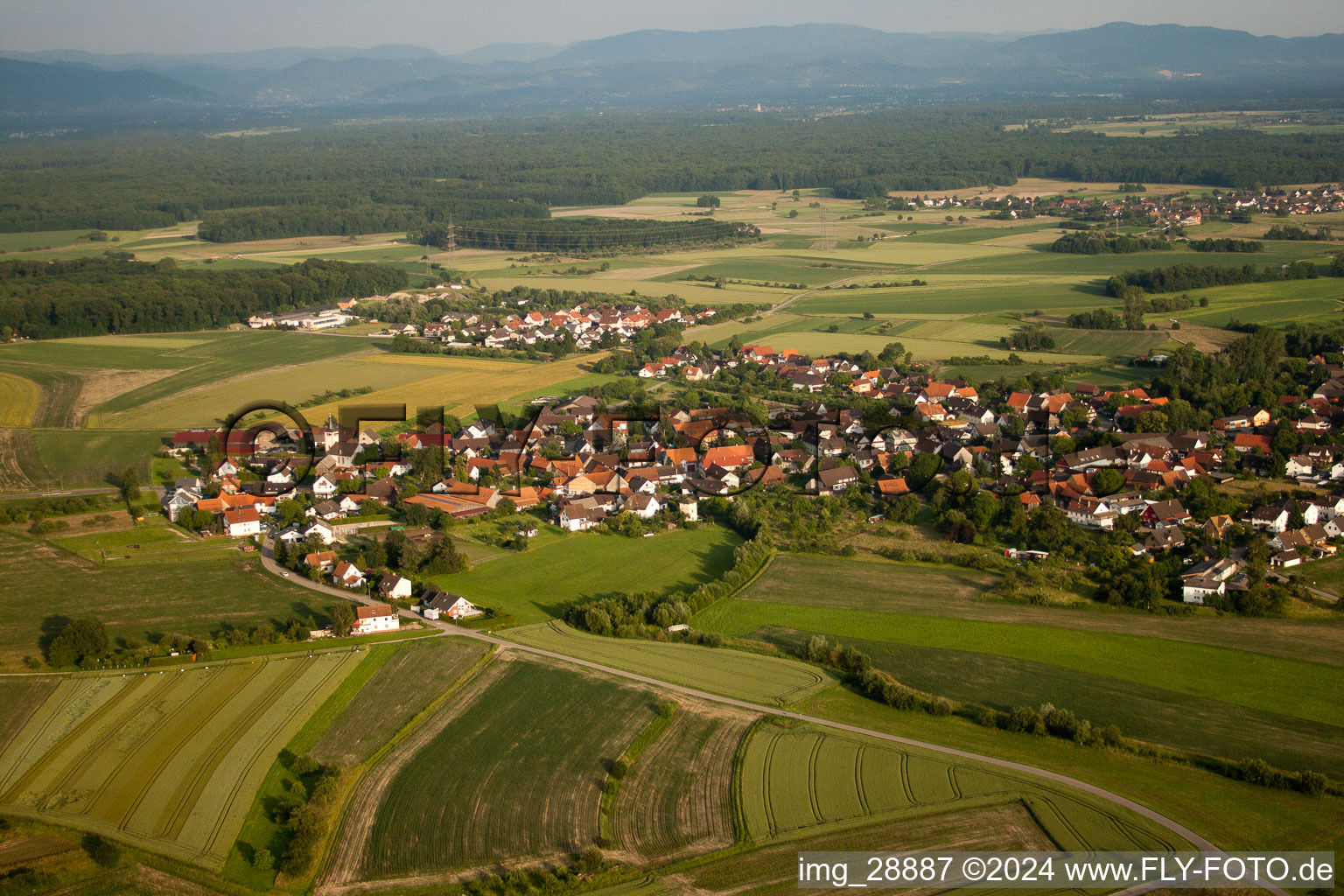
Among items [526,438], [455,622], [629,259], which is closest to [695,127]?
[629,259]

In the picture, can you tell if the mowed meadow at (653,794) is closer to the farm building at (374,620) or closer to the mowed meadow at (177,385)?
the farm building at (374,620)

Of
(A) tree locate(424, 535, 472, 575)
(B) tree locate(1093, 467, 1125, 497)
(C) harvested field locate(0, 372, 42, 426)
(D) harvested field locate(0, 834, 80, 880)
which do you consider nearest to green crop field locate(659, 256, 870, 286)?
(C) harvested field locate(0, 372, 42, 426)

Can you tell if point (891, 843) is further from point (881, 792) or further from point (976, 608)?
point (976, 608)

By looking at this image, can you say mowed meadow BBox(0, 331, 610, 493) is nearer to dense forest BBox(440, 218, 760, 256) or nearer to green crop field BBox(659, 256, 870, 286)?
green crop field BBox(659, 256, 870, 286)

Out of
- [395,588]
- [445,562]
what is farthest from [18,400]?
[395,588]

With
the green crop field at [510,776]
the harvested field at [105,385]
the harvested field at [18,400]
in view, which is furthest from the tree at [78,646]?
the harvested field at [18,400]

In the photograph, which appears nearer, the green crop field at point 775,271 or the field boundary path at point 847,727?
the field boundary path at point 847,727
